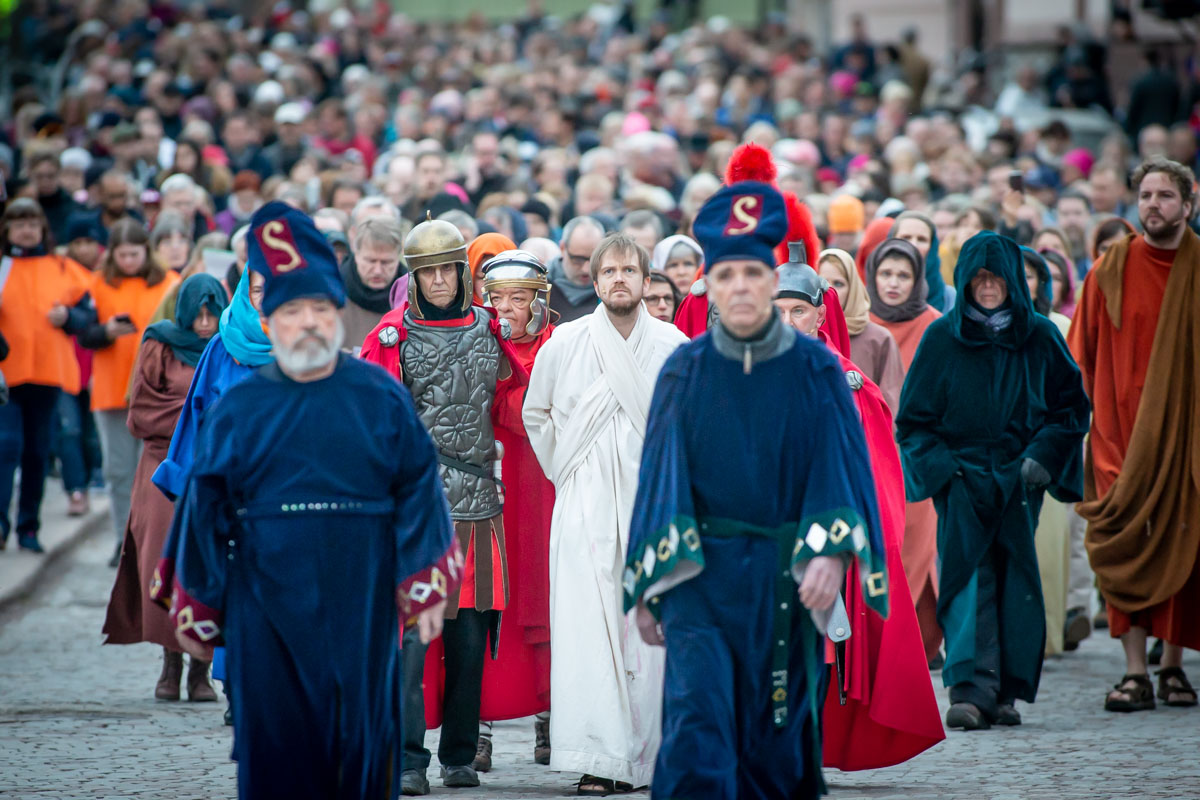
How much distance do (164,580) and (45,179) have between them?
10503 millimetres

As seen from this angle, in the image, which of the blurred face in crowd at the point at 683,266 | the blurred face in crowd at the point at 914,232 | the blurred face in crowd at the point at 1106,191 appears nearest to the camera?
the blurred face in crowd at the point at 683,266

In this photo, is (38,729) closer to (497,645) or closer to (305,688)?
(497,645)

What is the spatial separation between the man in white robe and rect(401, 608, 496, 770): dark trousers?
12.9 inches

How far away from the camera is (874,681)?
713 centimetres

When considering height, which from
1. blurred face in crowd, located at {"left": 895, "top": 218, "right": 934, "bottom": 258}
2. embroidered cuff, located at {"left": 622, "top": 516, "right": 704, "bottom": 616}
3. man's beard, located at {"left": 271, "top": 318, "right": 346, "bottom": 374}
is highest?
blurred face in crowd, located at {"left": 895, "top": 218, "right": 934, "bottom": 258}

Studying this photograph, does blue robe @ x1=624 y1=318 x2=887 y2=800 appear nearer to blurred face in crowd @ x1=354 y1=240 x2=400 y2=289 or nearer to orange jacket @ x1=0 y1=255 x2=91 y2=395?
blurred face in crowd @ x1=354 y1=240 x2=400 y2=289

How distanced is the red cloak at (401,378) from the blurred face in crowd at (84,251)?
673cm

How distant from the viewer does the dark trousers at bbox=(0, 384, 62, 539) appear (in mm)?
12062

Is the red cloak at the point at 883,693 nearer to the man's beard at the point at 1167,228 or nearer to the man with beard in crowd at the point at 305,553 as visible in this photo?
the man with beard in crowd at the point at 305,553

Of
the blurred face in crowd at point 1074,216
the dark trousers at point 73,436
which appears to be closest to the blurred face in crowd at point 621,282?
the dark trousers at point 73,436

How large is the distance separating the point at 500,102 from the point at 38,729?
14.3 metres

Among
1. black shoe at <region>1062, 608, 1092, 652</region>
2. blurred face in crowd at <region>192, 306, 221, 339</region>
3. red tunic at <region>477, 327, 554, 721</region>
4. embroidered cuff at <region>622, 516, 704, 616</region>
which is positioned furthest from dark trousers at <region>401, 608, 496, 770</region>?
black shoe at <region>1062, 608, 1092, 652</region>

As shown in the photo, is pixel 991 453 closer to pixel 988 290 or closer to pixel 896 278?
pixel 988 290

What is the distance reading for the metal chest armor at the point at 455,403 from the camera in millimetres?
7258
